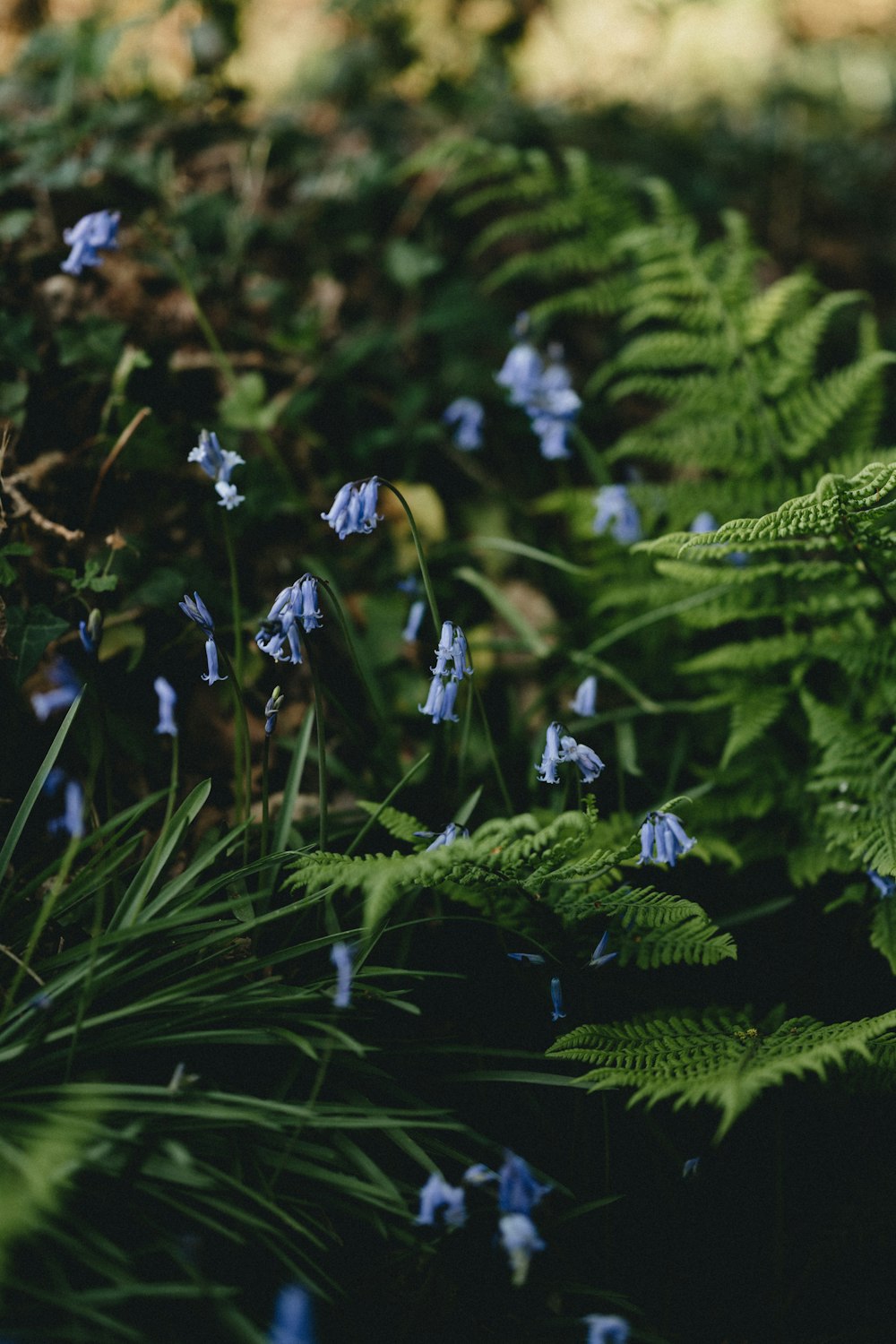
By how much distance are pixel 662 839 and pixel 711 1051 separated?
331 millimetres

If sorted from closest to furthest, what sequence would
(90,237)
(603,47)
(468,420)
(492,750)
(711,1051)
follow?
1. (711,1051)
2. (492,750)
3. (90,237)
4. (468,420)
5. (603,47)

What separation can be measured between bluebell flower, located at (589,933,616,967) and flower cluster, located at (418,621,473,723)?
47 centimetres

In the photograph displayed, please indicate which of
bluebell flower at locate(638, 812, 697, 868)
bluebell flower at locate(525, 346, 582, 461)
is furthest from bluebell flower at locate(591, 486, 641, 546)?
bluebell flower at locate(638, 812, 697, 868)

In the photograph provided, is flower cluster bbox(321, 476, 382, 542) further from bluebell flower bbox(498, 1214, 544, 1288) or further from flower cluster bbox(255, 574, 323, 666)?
bluebell flower bbox(498, 1214, 544, 1288)

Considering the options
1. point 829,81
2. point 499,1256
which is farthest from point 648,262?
point 829,81

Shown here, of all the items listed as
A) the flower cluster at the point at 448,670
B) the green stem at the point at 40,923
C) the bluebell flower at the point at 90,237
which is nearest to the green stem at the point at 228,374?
the bluebell flower at the point at 90,237

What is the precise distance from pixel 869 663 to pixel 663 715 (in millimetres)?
524

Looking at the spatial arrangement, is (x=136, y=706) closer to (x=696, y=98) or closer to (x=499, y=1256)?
(x=499, y=1256)

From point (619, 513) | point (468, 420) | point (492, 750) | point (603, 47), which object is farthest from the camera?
point (603, 47)

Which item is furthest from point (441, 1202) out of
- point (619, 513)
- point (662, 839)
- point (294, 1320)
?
point (619, 513)

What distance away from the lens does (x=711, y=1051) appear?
133 centimetres

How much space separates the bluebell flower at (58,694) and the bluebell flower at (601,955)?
44.0 inches

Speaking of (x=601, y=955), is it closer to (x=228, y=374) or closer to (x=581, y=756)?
(x=581, y=756)

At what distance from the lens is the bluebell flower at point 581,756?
1.45 metres
